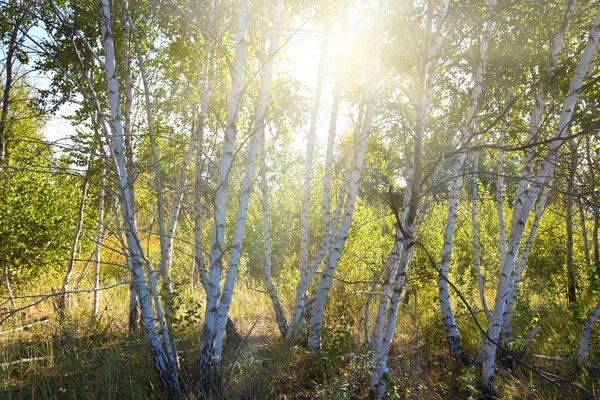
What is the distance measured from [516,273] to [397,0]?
3.43m

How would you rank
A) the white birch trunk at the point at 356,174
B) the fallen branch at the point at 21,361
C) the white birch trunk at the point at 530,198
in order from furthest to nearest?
the fallen branch at the point at 21,361 < the white birch trunk at the point at 356,174 < the white birch trunk at the point at 530,198

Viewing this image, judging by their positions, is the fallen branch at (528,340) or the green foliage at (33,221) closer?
the fallen branch at (528,340)

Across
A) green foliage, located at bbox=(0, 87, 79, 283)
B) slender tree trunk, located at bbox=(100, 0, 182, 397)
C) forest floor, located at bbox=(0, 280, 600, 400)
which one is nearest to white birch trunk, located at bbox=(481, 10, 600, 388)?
forest floor, located at bbox=(0, 280, 600, 400)

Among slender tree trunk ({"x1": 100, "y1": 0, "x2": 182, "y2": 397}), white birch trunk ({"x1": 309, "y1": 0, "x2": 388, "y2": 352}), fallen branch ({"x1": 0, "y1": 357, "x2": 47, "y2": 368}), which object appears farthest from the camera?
fallen branch ({"x1": 0, "y1": 357, "x2": 47, "y2": 368})

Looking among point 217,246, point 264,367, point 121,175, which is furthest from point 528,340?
point 121,175

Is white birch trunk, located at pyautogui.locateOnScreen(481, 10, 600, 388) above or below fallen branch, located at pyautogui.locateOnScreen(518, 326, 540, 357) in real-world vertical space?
above

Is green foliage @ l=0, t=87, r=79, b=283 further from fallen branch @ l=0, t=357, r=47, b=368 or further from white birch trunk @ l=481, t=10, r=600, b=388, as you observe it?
white birch trunk @ l=481, t=10, r=600, b=388

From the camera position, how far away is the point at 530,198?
3668 millimetres

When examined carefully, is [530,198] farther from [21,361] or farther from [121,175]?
[21,361]

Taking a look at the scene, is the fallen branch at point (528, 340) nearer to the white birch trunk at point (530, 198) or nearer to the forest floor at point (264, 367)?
the forest floor at point (264, 367)

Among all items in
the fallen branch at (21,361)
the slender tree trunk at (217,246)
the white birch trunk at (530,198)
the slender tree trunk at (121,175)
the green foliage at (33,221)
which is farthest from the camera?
the green foliage at (33,221)

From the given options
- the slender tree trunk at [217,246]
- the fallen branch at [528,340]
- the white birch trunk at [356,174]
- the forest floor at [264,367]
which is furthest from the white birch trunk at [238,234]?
the fallen branch at [528,340]

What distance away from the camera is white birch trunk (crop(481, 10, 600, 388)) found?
336cm

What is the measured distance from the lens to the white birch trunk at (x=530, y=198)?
3.36m
